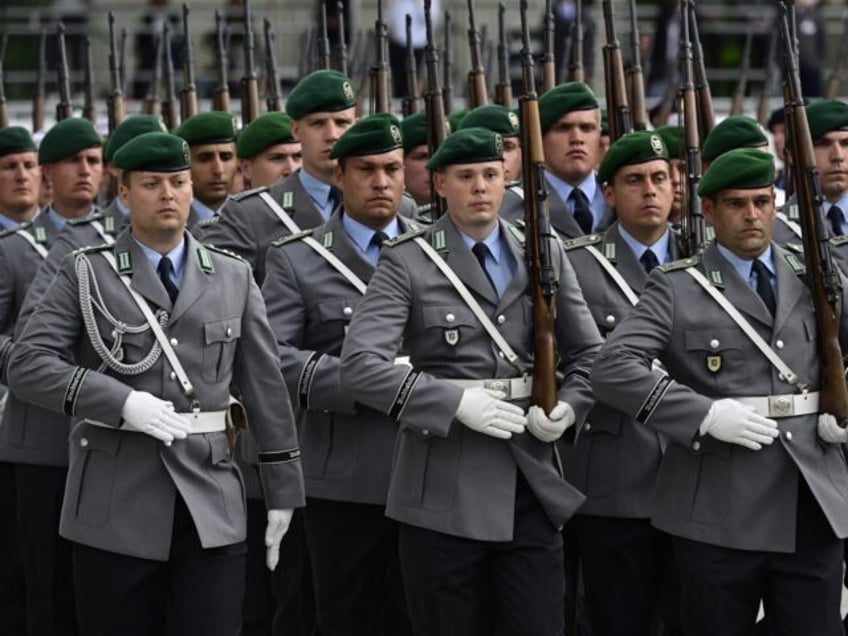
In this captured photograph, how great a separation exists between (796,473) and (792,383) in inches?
11.7

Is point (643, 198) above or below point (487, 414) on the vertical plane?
above

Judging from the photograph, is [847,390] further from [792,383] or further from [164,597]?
[164,597]

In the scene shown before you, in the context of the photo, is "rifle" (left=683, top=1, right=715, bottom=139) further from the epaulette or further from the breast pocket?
the breast pocket

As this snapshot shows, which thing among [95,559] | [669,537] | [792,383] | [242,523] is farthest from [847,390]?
[95,559]

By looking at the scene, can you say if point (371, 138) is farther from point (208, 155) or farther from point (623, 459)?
point (208, 155)

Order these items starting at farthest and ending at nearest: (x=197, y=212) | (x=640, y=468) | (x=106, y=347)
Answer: (x=197, y=212)
(x=640, y=468)
(x=106, y=347)

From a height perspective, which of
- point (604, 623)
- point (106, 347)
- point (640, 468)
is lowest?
point (604, 623)

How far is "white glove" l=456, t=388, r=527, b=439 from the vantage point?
771cm

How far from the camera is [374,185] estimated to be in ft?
29.2

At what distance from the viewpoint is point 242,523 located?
25.8 feet

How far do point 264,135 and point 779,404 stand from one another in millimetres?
3535

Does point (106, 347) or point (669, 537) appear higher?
point (106, 347)

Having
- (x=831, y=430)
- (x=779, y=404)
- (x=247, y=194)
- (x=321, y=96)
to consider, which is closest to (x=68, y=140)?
(x=247, y=194)

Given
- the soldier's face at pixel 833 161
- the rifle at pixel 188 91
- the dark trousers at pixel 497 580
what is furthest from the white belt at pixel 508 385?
the rifle at pixel 188 91
